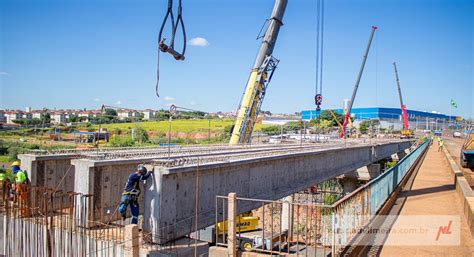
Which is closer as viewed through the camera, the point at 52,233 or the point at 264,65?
the point at 52,233

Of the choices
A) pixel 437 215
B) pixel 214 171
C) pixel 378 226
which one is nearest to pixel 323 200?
pixel 437 215

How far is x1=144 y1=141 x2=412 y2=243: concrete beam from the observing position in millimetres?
8688

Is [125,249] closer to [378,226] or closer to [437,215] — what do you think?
[378,226]

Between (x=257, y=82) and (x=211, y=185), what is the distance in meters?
12.8

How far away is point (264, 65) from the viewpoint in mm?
22484

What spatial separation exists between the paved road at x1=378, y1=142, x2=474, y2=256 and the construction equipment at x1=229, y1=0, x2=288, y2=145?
8.98m

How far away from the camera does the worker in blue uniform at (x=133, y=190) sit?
Answer: 344 inches

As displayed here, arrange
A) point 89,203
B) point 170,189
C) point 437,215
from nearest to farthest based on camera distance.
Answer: point 170,189 → point 89,203 → point 437,215

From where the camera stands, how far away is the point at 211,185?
33.9 ft

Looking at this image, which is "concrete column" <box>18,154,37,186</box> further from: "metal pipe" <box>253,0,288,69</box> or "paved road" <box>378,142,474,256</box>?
"metal pipe" <box>253,0,288,69</box>

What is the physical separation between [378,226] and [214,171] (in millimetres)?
5914

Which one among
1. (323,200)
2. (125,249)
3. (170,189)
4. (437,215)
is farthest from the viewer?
(323,200)

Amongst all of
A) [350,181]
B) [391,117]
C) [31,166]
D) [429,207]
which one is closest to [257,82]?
[429,207]

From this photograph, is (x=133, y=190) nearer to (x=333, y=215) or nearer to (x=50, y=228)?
(x=50, y=228)
